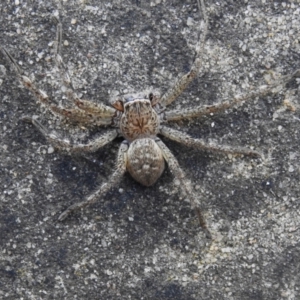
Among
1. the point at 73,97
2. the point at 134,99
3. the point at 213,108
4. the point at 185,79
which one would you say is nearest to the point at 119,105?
the point at 134,99

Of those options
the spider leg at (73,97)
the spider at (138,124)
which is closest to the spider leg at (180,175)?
the spider at (138,124)

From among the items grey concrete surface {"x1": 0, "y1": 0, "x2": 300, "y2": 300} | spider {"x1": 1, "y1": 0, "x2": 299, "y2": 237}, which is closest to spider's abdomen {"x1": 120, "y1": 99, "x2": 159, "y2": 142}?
spider {"x1": 1, "y1": 0, "x2": 299, "y2": 237}

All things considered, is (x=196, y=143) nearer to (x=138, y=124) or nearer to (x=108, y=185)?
(x=138, y=124)

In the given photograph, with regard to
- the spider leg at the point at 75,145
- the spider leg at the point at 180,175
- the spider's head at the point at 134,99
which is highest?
the spider's head at the point at 134,99

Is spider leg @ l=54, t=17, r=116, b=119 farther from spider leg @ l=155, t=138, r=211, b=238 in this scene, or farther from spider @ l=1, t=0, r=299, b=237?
spider leg @ l=155, t=138, r=211, b=238

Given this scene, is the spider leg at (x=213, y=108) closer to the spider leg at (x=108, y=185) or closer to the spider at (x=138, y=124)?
the spider at (x=138, y=124)
